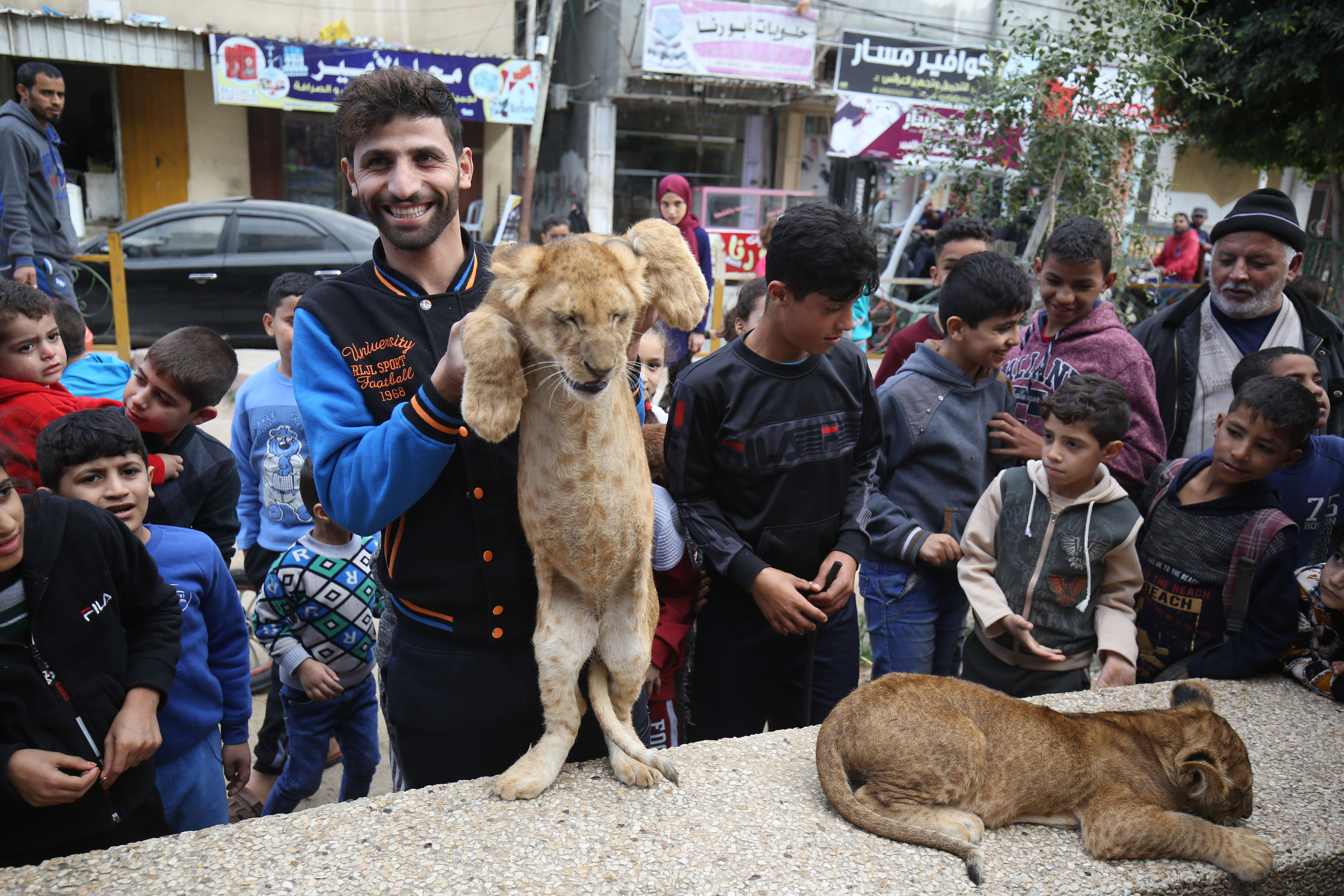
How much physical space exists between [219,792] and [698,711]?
4.80ft

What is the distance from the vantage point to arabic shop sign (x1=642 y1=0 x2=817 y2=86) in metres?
15.0

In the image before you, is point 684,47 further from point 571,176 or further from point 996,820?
point 996,820

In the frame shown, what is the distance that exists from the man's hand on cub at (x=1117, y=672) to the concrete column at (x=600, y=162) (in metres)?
14.5

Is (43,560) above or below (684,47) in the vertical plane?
below

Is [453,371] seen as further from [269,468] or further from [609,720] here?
[269,468]

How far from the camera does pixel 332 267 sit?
862cm

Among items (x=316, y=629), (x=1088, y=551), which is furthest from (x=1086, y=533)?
(x=316, y=629)

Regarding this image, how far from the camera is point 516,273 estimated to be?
5.19ft

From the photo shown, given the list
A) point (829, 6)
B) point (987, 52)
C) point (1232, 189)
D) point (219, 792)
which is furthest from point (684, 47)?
point (219, 792)

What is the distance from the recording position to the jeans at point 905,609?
2.93m

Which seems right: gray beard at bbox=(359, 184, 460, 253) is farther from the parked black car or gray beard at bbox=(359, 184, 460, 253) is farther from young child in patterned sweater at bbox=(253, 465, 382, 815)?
the parked black car

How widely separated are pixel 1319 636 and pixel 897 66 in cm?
1544

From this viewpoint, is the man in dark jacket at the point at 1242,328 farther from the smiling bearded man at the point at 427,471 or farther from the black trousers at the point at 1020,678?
the smiling bearded man at the point at 427,471

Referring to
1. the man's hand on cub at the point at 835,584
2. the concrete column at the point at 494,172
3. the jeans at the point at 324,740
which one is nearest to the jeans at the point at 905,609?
the man's hand on cub at the point at 835,584
